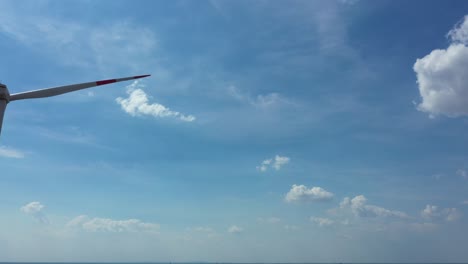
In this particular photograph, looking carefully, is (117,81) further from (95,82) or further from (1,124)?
(1,124)

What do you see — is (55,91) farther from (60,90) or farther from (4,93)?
(4,93)

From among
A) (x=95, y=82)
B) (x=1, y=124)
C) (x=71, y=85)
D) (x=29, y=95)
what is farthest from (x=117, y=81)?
(x=1, y=124)

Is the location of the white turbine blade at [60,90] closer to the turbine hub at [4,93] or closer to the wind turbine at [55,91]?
the wind turbine at [55,91]

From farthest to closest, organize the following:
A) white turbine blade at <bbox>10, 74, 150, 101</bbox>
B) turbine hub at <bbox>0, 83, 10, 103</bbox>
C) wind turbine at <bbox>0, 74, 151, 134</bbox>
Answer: white turbine blade at <bbox>10, 74, 150, 101</bbox>, wind turbine at <bbox>0, 74, 151, 134</bbox>, turbine hub at <bbox>0, 83, 10, 103</bbox>

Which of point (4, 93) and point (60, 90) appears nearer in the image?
point (4, 93)

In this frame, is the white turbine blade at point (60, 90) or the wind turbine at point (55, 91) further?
the white turbine blade at point (60, 90)

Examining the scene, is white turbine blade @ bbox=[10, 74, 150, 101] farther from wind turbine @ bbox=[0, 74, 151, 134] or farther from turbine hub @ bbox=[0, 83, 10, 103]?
turbine hub @ bbox=[0, 83, 10, 103]

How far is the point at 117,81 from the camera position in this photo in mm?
71125

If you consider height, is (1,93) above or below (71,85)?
below

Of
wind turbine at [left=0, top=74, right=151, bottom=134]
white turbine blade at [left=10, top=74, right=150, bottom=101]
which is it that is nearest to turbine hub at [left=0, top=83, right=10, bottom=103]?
wind turbine at [left=0, top=74, right=151, bottom=134]

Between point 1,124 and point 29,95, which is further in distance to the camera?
point 29,95

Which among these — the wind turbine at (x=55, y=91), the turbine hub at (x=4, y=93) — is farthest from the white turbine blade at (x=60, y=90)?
the turbine hub at (x=4, y=93)

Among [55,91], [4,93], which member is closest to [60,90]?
[55,91]

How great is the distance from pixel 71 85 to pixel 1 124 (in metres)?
16.8
